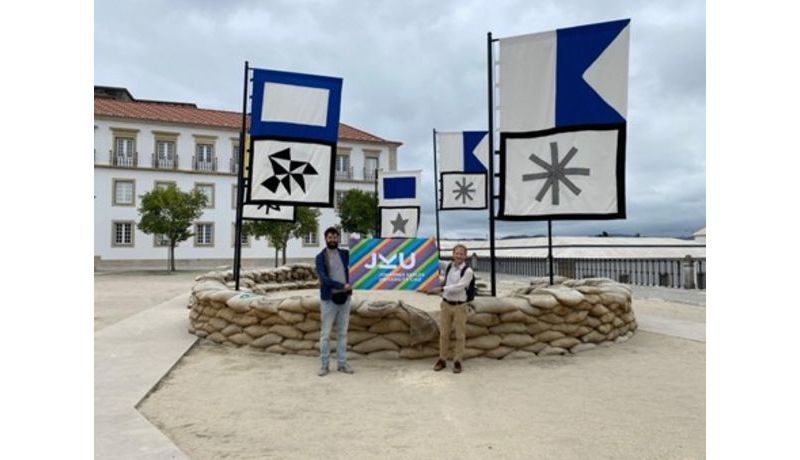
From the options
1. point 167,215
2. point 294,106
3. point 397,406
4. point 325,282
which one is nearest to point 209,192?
Answer: point 167,215

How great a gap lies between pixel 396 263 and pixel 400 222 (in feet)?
10.5

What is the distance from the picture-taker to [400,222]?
15031 millimetres

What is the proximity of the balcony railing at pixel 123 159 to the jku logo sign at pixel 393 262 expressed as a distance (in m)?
31.3

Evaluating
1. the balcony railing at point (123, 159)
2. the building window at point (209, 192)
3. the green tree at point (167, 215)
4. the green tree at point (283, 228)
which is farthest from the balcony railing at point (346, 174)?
the balcony railing at point (123, 159)

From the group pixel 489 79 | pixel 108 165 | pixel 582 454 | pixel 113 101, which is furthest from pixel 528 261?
pixel 113 101

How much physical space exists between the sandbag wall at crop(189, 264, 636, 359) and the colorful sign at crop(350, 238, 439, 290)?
483 cm

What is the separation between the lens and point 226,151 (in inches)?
1555

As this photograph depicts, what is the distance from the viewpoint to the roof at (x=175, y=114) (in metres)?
37.2

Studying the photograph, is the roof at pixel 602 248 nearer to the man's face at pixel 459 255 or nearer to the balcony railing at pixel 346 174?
the balcony railing at pixel 346 174

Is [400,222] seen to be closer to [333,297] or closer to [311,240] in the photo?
[333,297]

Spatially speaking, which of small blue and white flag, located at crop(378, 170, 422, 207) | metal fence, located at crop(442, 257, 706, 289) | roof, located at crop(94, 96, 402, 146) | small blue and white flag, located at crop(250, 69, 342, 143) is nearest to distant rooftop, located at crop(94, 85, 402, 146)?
roof, located at crop(94, 96, 402, 146)

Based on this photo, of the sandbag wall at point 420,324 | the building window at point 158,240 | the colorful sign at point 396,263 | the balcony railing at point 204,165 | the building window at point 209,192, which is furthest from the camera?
the balcony railing at point 204,165

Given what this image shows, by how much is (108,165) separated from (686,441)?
131 feet
